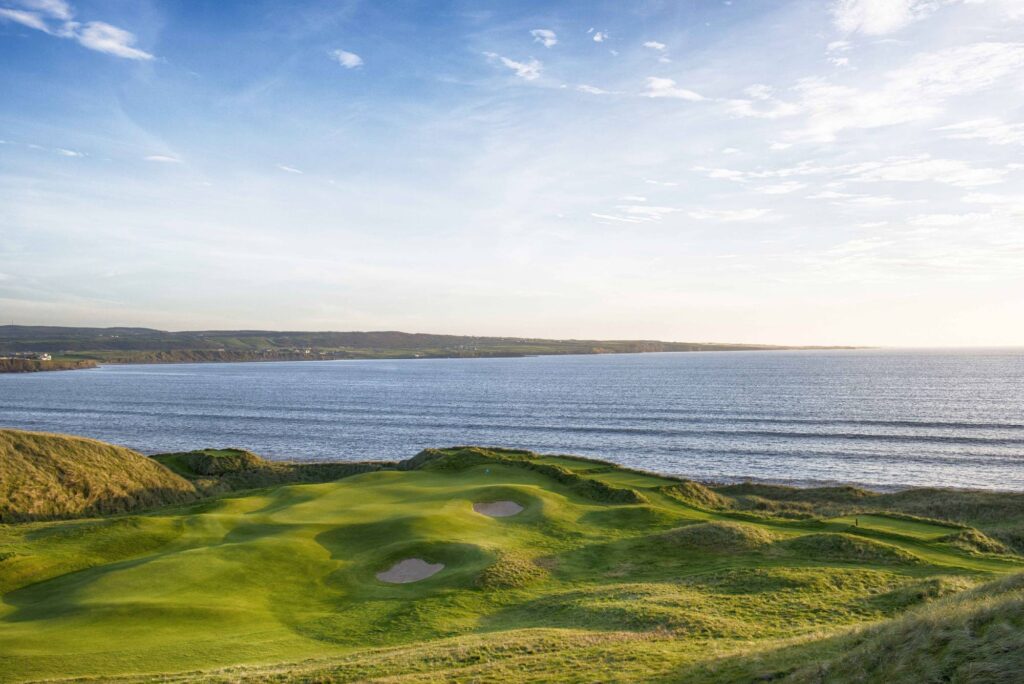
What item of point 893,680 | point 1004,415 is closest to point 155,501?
point 893,680

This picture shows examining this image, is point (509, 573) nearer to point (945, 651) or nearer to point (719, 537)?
point (719, 537)

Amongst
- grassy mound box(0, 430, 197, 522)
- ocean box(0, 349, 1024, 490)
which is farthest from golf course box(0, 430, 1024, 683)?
ocean box(0, 349, 1024, 490)

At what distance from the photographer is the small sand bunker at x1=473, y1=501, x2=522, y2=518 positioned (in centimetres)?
3538

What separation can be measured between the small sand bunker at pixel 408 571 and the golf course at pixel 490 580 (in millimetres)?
127

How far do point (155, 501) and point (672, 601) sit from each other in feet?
113

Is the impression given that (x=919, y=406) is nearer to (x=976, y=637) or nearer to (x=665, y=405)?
(x=665, y=405)

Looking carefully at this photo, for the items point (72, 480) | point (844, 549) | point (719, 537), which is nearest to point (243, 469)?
point (72, 480)

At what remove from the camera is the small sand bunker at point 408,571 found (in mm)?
25609

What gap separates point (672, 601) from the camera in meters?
20.7

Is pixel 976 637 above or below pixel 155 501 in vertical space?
above

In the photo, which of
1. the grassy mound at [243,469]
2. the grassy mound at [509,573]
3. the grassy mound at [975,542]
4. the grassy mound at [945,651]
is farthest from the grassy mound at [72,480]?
the grassy mound at [975,542]

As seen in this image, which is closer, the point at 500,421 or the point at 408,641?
the point at 408,641

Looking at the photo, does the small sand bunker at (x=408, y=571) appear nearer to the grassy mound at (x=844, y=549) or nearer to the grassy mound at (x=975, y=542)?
the grassy mound at (x=844, y=549)

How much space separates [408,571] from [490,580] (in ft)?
12.2
